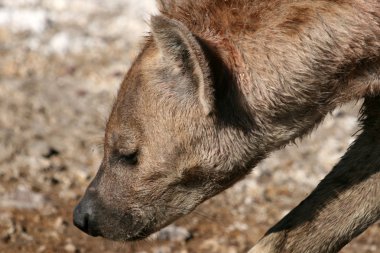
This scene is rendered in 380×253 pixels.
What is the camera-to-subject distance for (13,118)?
598 centimetres

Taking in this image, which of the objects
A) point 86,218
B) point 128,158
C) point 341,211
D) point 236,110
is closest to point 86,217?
point 86,218

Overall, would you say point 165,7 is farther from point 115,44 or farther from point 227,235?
point 115,44

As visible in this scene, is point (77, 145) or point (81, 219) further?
point (77, 145)

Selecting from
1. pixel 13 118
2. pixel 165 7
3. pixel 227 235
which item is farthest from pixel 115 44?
pixel 165 7

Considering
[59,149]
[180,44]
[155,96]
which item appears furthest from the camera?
[59,149]

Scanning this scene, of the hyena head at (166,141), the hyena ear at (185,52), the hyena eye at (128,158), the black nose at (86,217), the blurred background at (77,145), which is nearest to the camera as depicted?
the hyena ear at (185,52)

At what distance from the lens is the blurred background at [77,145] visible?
4.86 m

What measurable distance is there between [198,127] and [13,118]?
2.69m

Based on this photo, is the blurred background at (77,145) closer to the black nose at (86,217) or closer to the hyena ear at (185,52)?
the black nose at (86,217)

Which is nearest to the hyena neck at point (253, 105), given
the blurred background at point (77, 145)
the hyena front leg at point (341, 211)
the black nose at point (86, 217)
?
the hyena front leg at point (341, 211)

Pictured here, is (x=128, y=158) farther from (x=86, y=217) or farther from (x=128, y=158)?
(x=86, y=217)

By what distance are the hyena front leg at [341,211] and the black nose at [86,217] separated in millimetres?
618

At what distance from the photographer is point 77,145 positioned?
5.75 meters

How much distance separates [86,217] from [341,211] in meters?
0.96
